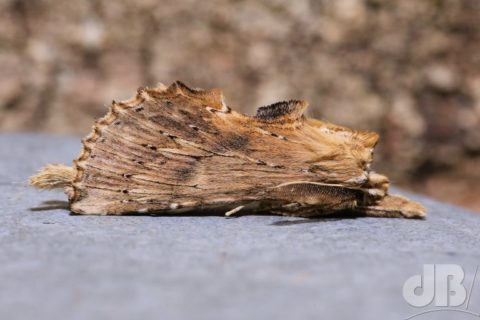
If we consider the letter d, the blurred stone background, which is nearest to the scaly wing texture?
the letter d

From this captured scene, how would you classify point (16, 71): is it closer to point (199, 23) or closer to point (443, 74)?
point (199, 23)

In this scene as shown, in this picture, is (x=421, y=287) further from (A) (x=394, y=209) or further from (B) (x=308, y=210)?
(A) (x=394, y=209)

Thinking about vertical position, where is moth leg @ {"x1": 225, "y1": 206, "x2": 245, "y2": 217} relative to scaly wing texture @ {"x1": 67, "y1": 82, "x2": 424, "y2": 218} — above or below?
below

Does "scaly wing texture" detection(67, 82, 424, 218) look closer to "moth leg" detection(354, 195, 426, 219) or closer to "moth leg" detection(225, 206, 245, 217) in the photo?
"moth leg" detection(225, 206, 245, 217)

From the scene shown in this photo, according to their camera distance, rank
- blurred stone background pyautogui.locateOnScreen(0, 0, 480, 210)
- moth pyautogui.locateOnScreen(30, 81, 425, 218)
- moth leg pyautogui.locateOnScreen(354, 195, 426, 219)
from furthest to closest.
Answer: blurred stone background pyautogui.locateOnScreen(0, 0, 480, 210) → moth leg pyautogui.locateOnScreen(354, 195, 426, 219) → moth pyautogui.locateOnScreen(30, 81, 425, 218)

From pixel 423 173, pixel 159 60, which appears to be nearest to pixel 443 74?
pixel 423 173

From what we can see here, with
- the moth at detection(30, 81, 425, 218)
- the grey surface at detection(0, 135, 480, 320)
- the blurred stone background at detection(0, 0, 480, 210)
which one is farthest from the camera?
the blurred stone background at detection(0, 0, 480, 210)

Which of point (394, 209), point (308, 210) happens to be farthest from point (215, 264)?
point (394, 209)

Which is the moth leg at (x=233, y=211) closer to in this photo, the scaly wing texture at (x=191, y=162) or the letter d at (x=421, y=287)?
the scaly wing texture at (x=191, y=162)

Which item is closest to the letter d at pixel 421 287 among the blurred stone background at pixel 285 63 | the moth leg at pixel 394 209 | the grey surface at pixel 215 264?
the grey surface at pixel 215 264
